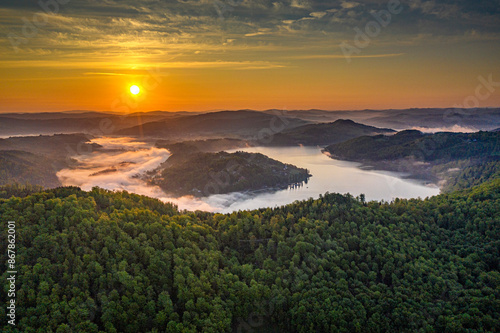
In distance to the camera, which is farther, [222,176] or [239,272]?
[222,176]

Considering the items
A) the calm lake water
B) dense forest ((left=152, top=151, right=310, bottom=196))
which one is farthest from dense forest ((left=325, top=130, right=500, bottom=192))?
dense forest ((left=152, top=151, right=310, bottom=196))

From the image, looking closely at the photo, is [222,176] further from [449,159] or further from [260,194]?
[449,159]

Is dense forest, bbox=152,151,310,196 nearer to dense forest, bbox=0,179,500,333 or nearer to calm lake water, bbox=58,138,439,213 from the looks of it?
calm lake water, bbox=58,138,439,213

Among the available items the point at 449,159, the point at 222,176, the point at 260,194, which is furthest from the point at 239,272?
the point at 449,159

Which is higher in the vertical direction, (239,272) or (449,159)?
(449,159)

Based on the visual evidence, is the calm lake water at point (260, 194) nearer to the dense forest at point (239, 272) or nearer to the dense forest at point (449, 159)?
the dense forest at point (449, 159)

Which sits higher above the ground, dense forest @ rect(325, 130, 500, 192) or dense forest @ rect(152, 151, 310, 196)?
dense forest @ rect(325, 130, 500, 192)

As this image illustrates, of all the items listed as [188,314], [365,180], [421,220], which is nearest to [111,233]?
[188,314]
